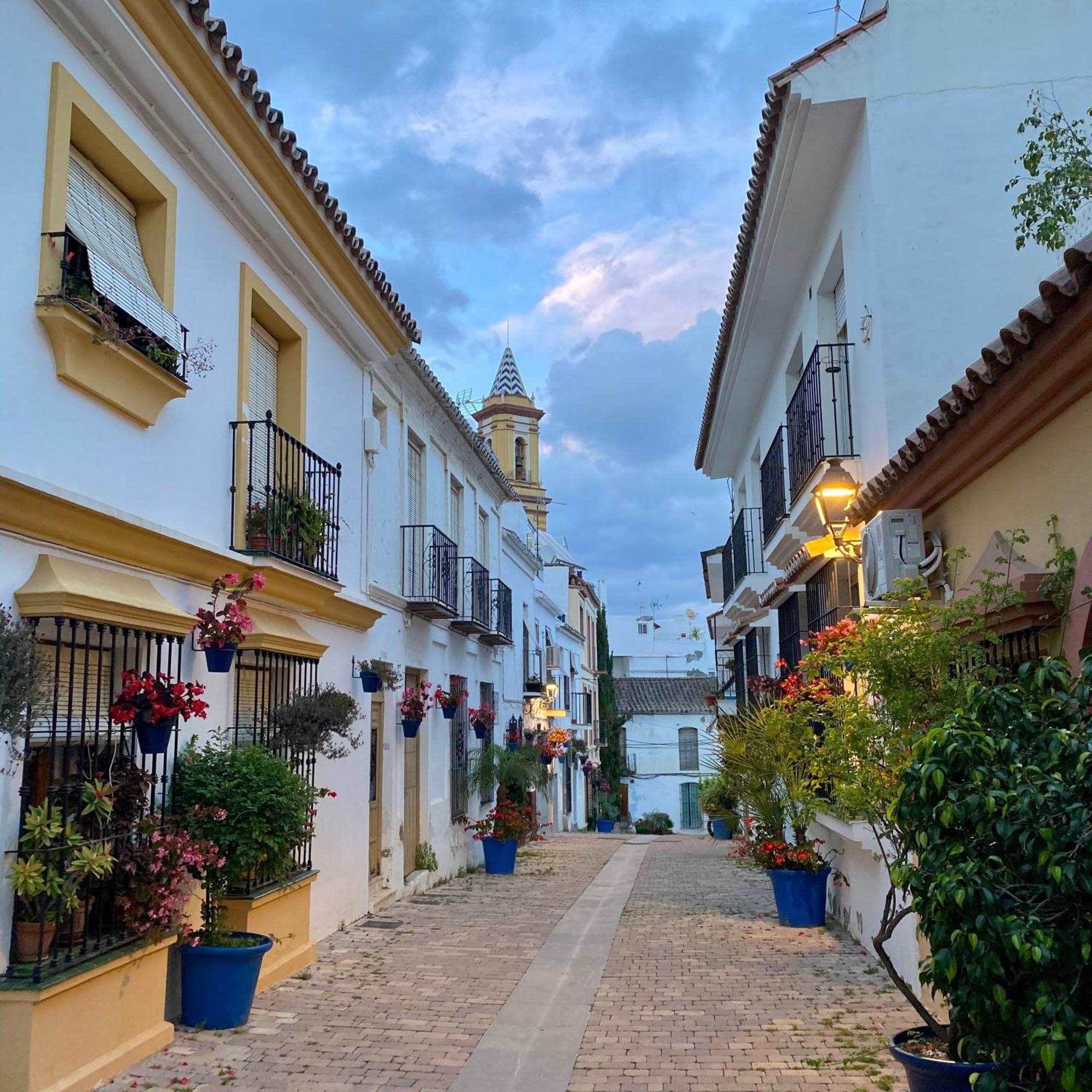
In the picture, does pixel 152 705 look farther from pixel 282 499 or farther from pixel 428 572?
pixel 428 572

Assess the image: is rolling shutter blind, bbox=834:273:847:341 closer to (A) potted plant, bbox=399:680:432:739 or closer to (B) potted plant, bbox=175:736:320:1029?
(A) potted plant, bbox=399:680:432:739

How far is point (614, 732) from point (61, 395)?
36646mm

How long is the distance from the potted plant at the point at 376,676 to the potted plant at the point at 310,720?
5.66 feet

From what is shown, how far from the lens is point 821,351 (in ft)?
32.2

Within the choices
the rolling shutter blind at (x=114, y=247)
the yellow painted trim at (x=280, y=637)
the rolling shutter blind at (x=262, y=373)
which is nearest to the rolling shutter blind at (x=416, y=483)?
the rolling shutter blind at (x=262, y=373)

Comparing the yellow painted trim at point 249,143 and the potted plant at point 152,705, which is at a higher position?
the yellow painted trim at point 249,143

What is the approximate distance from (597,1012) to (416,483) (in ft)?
26.9

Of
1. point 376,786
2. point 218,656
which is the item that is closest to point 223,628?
point 218,656

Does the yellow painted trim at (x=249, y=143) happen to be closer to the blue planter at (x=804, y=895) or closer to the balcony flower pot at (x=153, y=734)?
the balcony flower pot at (x=153, y=734)

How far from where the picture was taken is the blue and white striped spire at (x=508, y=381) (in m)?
37.7

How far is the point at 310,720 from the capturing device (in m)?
8.31

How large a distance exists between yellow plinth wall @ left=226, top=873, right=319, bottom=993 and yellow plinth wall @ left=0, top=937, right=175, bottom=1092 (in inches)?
38.4

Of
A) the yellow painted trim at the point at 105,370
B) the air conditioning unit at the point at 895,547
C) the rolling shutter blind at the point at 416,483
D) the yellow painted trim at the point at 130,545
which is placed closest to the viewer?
the yellow painted trim at the point at 130,545

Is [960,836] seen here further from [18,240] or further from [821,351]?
[821,351]
